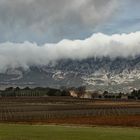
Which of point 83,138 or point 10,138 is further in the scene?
point 83,138

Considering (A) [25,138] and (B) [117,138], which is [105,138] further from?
(A) [25,138]

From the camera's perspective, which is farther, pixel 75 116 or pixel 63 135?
pixel 75 116

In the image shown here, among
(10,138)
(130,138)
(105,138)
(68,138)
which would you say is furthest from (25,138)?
(130,138)

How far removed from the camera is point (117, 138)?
4222cm

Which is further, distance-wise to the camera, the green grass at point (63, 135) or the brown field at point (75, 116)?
the brown field at point (75, 116)

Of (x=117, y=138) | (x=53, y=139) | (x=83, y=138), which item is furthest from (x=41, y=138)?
(x=117, y=138)

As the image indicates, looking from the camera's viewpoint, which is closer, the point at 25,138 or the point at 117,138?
the point at 25,138

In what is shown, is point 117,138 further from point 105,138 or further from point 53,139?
point 53,139

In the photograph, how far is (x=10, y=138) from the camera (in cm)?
3881

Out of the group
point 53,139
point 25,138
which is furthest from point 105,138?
point 25,138

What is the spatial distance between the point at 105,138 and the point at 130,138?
8.45ft

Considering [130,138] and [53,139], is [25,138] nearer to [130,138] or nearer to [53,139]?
[53,139]

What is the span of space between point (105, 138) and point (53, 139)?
5542 millimetres

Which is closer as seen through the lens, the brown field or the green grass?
the green grass
